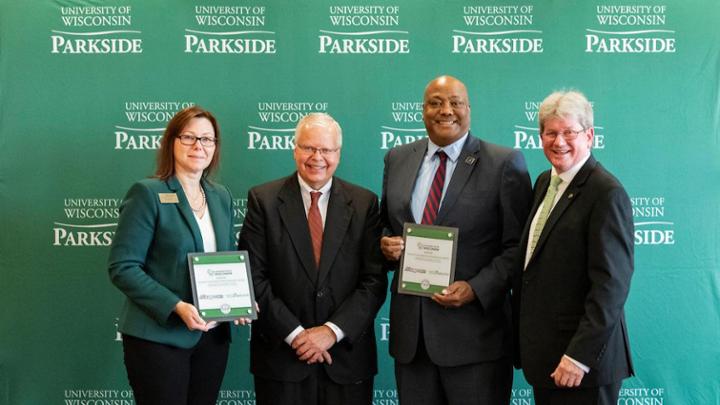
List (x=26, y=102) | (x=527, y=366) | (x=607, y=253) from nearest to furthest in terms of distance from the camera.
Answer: (x=607, y=253)
(x=527, y=366)
(x=26, y=102)

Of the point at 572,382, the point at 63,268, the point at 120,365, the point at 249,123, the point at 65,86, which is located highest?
the point at 65,86

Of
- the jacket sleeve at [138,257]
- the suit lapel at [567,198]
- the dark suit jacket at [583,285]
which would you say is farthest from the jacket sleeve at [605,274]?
the jacket sleeve at [138,257]

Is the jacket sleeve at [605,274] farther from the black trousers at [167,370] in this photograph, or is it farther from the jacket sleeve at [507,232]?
the black trousers at [167,370]

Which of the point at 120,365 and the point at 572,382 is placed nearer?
the point at 572,382

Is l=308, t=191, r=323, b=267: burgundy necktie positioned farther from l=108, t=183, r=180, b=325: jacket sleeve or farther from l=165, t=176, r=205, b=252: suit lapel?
l=108, t=183, r=180, b=325: jacket sleeve

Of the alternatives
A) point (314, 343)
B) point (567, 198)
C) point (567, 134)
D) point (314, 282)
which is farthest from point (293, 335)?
point (567, 134)

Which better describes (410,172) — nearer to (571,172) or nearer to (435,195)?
(435,195)

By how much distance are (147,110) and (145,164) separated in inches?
12.3

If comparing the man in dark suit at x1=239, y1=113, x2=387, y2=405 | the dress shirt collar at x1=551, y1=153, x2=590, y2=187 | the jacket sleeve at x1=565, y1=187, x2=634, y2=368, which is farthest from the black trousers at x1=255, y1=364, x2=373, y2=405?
the dress shirt collar at x1=551, y1=153, x2=590, y2=187

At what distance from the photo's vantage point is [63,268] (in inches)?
153

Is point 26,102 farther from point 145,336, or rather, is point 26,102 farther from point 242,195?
point 145,336

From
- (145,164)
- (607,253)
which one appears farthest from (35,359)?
(607,253)

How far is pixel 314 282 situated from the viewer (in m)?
2.83

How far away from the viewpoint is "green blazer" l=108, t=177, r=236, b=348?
2625mm
